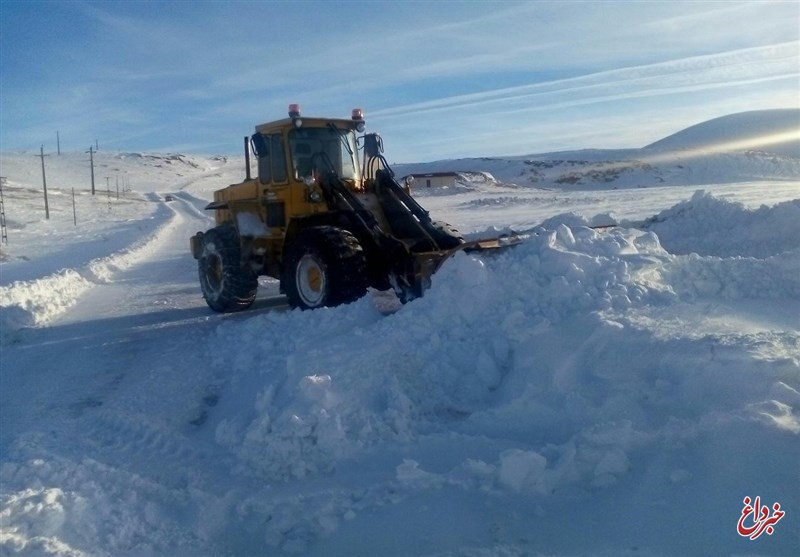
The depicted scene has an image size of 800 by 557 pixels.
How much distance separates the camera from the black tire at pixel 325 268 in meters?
9.02

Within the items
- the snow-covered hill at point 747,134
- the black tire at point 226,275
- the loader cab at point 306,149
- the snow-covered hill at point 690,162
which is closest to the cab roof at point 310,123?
the loader cab at point 306,149

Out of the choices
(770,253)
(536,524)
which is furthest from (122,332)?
(770,253)

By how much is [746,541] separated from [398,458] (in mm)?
2299

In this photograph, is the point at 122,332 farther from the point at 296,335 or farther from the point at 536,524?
the point at 536,524

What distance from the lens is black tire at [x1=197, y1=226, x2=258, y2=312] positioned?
11102 mm

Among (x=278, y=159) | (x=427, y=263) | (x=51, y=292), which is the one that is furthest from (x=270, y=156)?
(x=51, y=292)

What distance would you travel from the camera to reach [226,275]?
11.1 metres

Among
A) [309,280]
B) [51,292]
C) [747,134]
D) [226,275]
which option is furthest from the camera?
[747,134]

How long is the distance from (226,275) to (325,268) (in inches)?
102

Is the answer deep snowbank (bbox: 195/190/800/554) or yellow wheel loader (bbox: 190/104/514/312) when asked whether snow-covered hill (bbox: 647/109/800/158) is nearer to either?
yellow wheel loader (bbox: 190/104/514/312)

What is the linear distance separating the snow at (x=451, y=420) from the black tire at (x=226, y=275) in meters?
1.23

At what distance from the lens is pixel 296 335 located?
796cm

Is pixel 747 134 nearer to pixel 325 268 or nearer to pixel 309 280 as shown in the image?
pixel 309 280

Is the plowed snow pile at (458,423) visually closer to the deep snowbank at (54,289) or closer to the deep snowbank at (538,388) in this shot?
the deep snowbank at (538,388)
